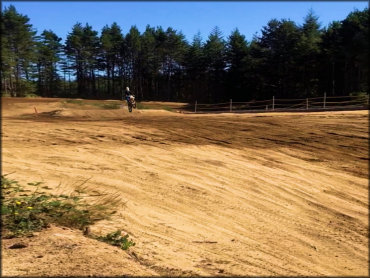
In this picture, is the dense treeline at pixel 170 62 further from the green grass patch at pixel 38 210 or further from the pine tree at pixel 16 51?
the green grass patch at pixel 38 210

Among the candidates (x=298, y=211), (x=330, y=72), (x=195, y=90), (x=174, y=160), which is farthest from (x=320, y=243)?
(x=195, y=90)

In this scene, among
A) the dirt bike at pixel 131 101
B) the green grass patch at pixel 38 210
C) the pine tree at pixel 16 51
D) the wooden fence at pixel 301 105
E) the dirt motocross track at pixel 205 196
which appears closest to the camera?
the dirt motocross track at pixel 205 196

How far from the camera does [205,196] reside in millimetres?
6676

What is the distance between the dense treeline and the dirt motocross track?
1.57 meters

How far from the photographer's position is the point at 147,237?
190 inches

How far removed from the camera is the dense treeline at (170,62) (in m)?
5.52

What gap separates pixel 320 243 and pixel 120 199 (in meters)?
3.17

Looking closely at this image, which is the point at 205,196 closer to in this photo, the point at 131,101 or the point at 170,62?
the point at 170,62

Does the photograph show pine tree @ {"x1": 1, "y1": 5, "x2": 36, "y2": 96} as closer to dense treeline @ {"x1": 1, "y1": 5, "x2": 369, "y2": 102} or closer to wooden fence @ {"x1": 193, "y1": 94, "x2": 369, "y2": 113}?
dense treeline @ {"x1": 1, "y1": 5, "x2": 369, "y2": 102}

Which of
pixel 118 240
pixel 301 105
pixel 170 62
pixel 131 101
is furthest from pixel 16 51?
pixel 301 105

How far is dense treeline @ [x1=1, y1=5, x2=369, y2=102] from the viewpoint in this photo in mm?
5523

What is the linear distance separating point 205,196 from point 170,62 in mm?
9333

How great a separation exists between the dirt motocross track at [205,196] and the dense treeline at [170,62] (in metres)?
1.57

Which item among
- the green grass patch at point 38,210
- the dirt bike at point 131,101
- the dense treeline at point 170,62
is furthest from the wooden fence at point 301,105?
the green grass patch at point 38,210
